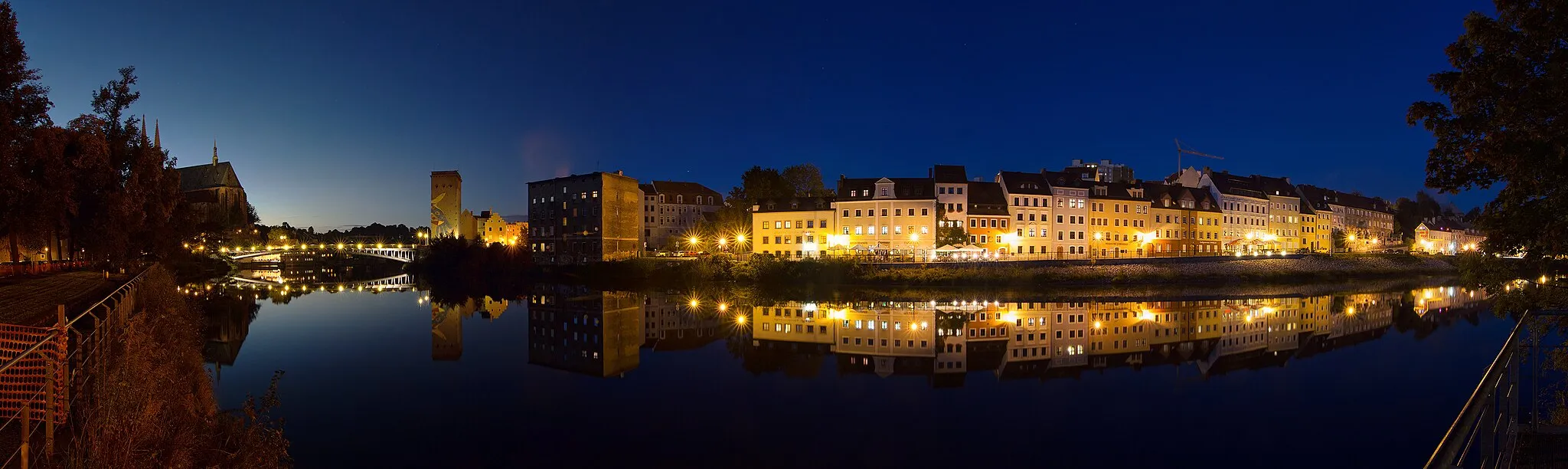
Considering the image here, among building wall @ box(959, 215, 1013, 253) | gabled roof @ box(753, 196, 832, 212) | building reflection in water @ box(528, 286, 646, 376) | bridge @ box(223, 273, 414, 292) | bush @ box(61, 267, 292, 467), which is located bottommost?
building reflection in water @ box(528, 286, 646, 376)

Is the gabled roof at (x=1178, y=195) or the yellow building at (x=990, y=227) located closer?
the yellow building at (x=990, y=227)

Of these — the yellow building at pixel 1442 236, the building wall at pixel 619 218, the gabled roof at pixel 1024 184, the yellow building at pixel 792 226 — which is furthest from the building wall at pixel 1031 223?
the yellow building at pixel 1442 236

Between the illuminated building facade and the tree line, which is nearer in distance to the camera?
the tree line

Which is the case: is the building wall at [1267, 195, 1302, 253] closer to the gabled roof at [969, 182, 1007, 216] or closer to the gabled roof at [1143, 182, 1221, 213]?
the gabled roof at [1143, 182, 1221, 213]

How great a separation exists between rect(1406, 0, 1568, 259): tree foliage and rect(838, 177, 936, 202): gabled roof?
4798 centimetres

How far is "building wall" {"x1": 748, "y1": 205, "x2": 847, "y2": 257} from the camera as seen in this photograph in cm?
6006

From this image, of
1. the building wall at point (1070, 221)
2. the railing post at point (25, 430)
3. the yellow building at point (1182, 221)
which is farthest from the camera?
the yellow building at point (1182, 221)

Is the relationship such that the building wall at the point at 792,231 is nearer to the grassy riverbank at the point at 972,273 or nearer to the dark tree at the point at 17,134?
the grassy riverbank at the point at 972,273

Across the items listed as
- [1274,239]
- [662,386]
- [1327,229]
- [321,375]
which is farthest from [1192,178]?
[321,375]

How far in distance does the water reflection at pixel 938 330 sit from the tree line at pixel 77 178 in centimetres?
475

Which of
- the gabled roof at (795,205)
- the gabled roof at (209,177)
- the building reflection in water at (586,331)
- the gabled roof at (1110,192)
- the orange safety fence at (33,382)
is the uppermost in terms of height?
the gabled roof at (209,177)

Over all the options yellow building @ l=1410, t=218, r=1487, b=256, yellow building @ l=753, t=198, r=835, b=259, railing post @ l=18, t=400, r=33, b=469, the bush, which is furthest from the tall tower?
yellow building @ l=1410, t=218, r=1487, b=256

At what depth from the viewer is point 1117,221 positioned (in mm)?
66375

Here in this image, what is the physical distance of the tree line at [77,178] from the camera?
19094mm
